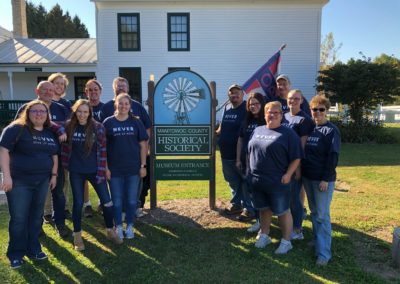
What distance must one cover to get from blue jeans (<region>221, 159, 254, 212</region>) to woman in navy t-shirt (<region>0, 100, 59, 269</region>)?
2.33 metres

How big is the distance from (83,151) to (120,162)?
46 centimetres

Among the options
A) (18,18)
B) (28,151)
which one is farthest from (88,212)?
(18,18)

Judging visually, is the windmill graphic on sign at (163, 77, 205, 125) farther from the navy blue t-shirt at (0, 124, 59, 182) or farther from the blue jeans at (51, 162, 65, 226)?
the navy blue t-shirt at (0, 124, 59, 182)

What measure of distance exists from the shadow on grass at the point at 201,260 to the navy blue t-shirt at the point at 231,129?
1059mm

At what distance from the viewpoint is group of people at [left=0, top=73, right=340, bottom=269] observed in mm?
3564

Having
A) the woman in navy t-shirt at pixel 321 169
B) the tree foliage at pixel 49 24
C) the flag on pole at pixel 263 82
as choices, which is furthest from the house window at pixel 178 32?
the tree foliage at pixel 49 24

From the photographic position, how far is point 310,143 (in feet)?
12.4

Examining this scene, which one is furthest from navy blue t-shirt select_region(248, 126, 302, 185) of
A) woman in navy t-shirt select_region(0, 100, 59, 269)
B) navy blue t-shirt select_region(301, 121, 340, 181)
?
woman in navy t-shirt select_region(0, 100, 59, 269)

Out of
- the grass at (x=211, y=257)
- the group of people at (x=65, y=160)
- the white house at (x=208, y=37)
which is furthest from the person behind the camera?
the white house at (x=208, y=37)

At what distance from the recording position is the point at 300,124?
397 centimetres

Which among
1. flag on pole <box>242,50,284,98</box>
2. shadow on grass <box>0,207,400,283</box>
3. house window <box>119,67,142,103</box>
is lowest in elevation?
shadow on grass <box>0,207,400,283</box>

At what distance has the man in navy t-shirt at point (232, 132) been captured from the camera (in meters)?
4.85

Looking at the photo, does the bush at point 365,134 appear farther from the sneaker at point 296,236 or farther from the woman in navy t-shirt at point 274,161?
the woman in navy t-shirt at point 274,161

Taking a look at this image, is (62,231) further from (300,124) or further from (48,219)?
(300,124)
